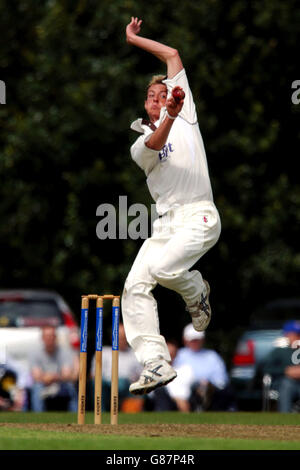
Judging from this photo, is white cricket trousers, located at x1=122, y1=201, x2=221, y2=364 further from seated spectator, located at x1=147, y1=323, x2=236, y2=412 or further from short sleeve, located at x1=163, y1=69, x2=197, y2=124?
seated spectator, located at x1=147, y1=323, x2=236, y2=412

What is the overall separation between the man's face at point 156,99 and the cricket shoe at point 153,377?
1984 mm

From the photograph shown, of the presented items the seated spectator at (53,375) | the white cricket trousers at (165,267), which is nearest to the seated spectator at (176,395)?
the seated spectator at (53,375)

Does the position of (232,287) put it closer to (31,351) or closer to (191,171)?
(31,351)

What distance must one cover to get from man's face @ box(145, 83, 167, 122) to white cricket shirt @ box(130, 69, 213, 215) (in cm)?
14

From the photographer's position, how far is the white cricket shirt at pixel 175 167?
8.41 metres

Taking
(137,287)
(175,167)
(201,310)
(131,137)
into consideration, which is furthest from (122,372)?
(131,137)

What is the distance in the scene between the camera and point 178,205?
843cm

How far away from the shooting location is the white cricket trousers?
27.1 feet

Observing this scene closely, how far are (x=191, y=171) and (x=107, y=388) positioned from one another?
16.1 feet

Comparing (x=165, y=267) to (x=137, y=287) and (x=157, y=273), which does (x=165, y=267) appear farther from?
(x=137, y=287)

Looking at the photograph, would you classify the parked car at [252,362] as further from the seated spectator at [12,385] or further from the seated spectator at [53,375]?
the seated spectator at [12,385]

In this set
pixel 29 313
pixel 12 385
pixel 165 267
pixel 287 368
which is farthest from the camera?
pixel 29 313

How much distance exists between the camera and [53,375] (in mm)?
12930

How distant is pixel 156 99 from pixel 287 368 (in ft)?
17.3
